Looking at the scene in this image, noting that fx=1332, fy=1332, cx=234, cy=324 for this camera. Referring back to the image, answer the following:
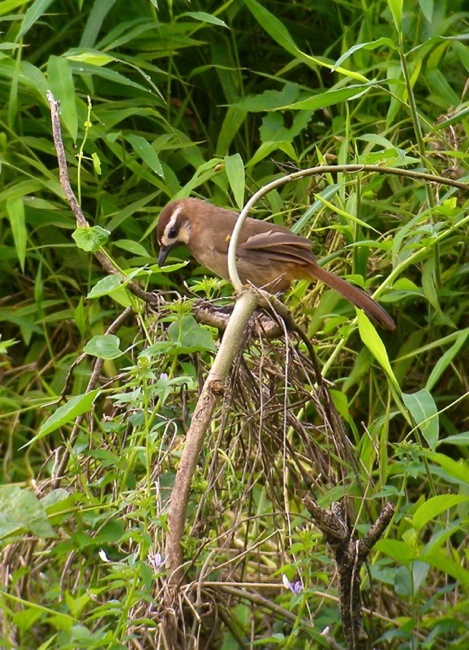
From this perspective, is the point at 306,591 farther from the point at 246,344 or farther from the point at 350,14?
the point at 350,14

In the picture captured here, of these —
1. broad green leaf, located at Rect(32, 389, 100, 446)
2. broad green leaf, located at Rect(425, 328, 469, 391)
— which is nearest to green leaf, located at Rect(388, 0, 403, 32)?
broad green leaf, located at Rect(425, 328, 469, 391)

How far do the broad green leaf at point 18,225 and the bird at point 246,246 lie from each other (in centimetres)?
50

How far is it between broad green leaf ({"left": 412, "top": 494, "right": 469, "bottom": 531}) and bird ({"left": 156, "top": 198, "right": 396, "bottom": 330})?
3.80ft

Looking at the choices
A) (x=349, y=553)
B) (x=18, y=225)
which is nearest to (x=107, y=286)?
(x=349, y=553)

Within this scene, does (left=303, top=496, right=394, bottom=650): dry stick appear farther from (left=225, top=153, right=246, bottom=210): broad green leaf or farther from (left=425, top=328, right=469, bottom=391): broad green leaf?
(left=225, top=153, right=246, bottom=210): broad green leaf

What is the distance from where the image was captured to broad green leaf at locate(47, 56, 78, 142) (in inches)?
176

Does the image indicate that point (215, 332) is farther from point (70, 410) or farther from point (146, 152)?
point (146, 152)

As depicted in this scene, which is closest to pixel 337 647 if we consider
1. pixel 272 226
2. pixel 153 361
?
pixel 153 361

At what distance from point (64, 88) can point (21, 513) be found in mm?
1857

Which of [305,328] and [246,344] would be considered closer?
[246,344]

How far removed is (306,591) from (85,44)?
2536 mm

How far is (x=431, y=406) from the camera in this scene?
345 cm

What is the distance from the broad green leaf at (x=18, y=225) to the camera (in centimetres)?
468

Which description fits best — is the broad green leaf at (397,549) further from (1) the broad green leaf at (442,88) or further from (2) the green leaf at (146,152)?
(1) the broad green leaf at (442,88)
